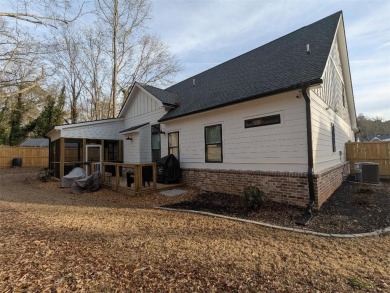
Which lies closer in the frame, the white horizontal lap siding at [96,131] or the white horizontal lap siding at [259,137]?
the white horizontal lap siding at [259,137]

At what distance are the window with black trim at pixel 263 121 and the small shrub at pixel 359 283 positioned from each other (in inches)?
194

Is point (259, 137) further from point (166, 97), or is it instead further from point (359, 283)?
point (166, 97)

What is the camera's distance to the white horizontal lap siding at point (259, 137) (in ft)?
22.0

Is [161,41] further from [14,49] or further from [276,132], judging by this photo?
[276,132]

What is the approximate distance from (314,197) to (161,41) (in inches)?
972

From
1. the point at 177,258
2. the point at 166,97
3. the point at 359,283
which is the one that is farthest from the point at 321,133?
the point at 166,97

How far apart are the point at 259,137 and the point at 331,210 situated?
2940 mm

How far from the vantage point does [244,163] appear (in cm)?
803

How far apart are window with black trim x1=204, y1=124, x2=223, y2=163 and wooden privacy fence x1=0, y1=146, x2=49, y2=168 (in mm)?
23173

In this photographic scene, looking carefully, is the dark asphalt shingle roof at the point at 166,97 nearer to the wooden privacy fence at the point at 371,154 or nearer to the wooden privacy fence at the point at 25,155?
the wooden privacy fence at the point at 371,154

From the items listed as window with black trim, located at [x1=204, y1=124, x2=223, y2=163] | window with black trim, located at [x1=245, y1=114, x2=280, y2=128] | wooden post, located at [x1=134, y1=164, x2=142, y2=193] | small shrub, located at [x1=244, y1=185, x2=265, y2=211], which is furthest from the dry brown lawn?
window with black trim, located at [x1=204, y1=124, x2=223, y2=163]

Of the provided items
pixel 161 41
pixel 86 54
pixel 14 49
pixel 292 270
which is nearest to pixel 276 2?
pixel 292 270

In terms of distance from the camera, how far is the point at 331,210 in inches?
246

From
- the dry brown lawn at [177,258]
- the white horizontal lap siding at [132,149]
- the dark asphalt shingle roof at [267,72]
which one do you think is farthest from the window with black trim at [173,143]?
the dry brown lawn at [177,258]
